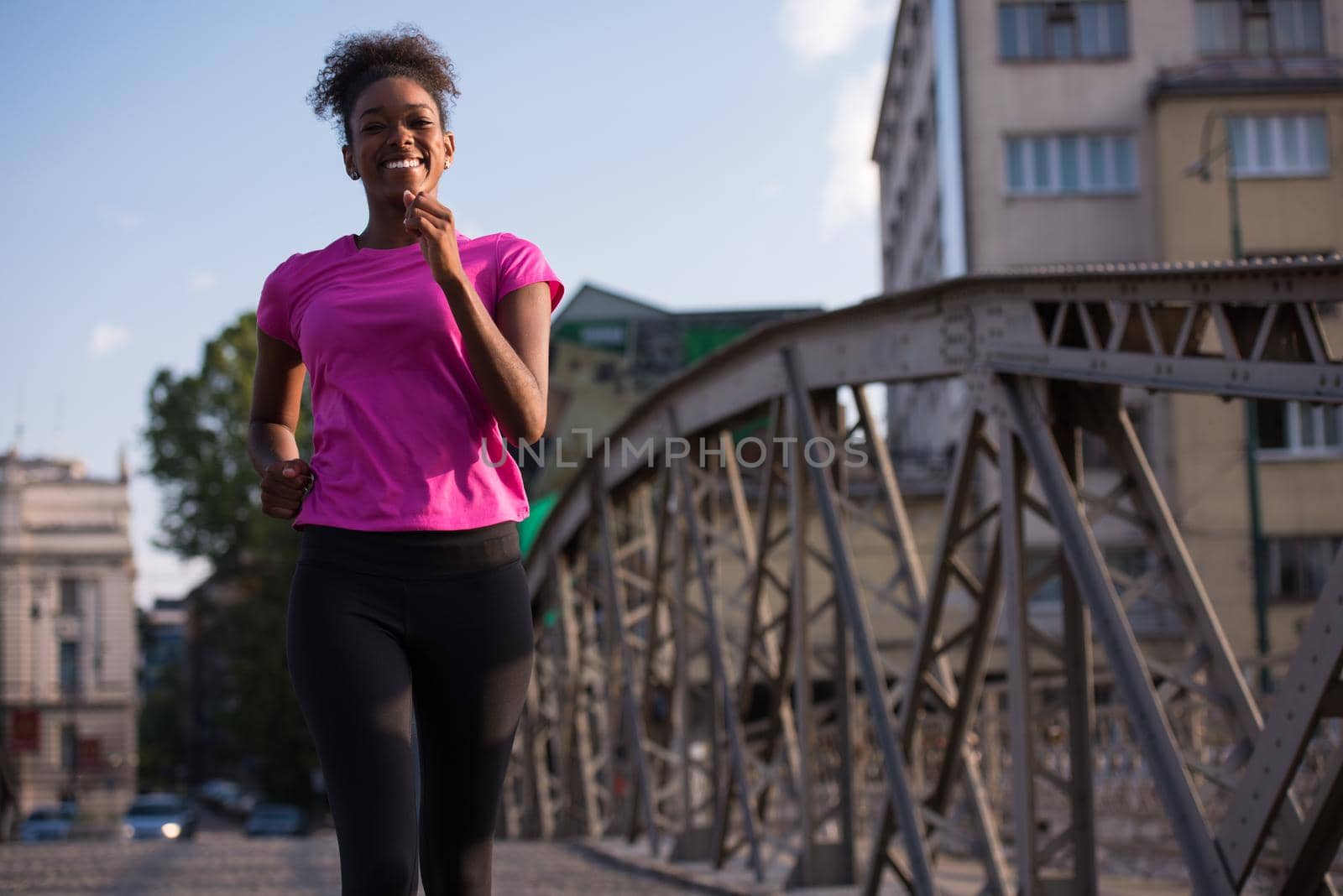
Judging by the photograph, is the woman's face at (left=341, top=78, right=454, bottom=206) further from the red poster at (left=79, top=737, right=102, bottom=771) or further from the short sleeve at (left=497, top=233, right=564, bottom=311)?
the red poster at (left=79, top=737, right=102, bottom=771)

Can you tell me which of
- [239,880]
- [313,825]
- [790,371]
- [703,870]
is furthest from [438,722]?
[313,825]

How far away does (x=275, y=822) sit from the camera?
45656 mm

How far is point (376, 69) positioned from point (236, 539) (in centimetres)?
5034

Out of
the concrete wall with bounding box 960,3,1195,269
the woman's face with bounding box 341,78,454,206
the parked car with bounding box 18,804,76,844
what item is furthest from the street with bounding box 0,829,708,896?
the parked car with bounding box 18,804,76,844

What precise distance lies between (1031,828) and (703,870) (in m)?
6.13

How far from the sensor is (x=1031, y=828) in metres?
7.81

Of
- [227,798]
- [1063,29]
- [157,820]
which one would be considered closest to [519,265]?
[1063,29]

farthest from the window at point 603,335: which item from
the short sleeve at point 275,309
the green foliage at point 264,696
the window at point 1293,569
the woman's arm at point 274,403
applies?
the short sleeve at point 275,309

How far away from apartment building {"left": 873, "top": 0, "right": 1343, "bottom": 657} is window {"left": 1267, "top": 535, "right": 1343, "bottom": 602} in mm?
34

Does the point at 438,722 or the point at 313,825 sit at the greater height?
the point at 438,722

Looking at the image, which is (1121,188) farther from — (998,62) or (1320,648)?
(1320,648)

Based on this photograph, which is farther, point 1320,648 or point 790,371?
point 790,371

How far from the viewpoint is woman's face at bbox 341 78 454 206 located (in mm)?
3088

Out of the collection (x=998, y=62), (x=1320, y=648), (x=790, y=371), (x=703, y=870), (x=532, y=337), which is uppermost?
(x=998, y=62)
